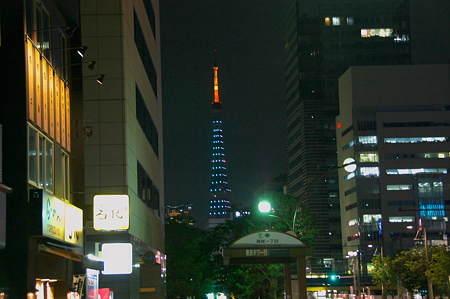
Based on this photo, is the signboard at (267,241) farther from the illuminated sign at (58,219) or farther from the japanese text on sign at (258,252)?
the illuminated sign at (58,219)

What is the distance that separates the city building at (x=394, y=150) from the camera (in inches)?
6358

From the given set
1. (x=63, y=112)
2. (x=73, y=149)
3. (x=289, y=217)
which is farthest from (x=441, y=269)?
(x=63, y=112)

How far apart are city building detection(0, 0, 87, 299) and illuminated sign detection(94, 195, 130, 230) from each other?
3118 millimetres

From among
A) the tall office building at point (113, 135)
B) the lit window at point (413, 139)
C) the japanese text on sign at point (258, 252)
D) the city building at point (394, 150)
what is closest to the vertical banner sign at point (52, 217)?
the tall office building at point (113, 135)

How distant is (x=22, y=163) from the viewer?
837 inches

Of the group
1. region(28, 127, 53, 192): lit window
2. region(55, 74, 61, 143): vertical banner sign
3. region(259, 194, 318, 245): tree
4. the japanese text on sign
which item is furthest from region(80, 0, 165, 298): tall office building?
region(259, 194, 318, 245): tree

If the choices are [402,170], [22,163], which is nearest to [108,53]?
[22,163]

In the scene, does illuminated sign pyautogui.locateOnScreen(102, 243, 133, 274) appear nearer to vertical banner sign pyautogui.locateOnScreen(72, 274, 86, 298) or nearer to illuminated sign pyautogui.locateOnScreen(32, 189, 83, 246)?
vertical banner sign pyautogui.locateOnScreen(72, 274, 86, 298)

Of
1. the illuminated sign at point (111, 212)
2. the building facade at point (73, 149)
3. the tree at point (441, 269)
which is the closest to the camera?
the building facade at point (73, 149)

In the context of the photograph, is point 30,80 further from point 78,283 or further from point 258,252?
point 258,252

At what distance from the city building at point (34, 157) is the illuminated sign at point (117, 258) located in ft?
25.8

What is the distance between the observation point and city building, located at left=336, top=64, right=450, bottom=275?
530ft

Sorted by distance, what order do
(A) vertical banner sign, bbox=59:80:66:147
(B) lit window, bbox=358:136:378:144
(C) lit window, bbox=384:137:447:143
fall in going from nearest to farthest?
(A) vertical banner sign, bbox=59:80:66:147
(C) lit window, bbox=384:137:447:143
(B) lit window, bbox=358:136:378:144

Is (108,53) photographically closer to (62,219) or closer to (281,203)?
(62,219)
